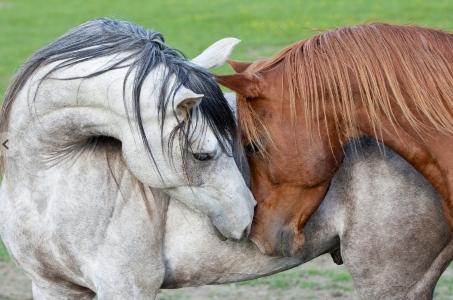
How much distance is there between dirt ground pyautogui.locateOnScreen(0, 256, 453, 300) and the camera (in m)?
6.04

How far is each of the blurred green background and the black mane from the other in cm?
870

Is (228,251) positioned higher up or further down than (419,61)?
further down

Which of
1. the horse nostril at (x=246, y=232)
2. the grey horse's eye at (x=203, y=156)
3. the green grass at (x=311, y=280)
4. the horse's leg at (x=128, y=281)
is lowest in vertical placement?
the green grass at (x=311, y=280)

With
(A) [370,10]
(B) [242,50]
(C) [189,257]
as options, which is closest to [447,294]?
(C) [189,257]

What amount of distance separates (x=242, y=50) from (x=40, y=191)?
35.7 ft

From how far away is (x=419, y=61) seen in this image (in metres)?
3.78

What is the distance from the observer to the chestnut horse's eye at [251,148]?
3.88 metres

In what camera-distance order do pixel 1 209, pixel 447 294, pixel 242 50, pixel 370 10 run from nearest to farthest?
1. pixel 1 209
2. pixel 447 294
3. pixel 242 50
4. pixel 370 10

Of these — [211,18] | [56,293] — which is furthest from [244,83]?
[211,18]

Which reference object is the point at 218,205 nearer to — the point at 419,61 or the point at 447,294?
the point at 419,61

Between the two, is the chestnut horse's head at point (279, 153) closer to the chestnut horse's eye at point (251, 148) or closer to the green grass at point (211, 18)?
the chestnut horse's eye at point (251, 148)

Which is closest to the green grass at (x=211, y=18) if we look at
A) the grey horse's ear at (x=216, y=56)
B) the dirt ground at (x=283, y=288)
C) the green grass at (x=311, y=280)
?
the dirt ground at (x=283, y=288)

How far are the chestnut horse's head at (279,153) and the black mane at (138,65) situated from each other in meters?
0.08

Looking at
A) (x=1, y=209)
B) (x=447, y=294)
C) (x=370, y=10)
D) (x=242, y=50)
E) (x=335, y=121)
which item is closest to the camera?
(x=335, y=121)
